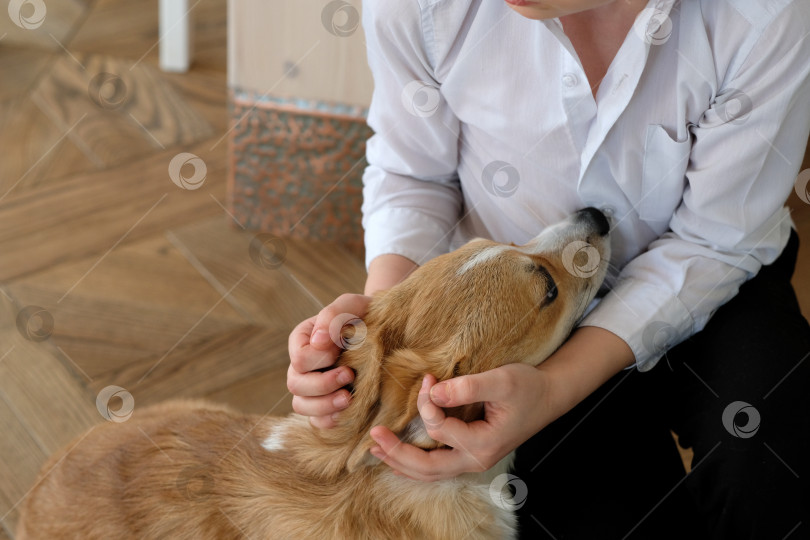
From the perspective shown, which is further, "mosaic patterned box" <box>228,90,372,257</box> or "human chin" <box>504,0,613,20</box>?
"mosaic patterned box" <box>228,90,372,257</box>

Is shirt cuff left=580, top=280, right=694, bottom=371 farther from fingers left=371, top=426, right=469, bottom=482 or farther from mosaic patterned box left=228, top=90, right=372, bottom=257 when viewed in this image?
mosaic patterned box left=228, top=90, right=372, bottom=257

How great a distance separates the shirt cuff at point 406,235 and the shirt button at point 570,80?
0.35 metres

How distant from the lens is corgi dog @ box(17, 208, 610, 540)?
40.2 inches

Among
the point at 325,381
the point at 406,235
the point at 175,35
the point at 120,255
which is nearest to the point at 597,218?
the point at 406,235

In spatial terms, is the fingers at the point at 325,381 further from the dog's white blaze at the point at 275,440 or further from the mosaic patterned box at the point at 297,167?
the mosaic patterned box at the point at 297,167

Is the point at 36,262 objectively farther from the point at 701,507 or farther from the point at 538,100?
Answer: the point at 701,507

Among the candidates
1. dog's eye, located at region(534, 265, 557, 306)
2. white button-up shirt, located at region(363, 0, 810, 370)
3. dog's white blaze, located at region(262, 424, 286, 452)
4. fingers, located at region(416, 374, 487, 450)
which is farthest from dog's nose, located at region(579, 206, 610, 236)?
dog's white blaze, located at region(262, 424, 286, 452)

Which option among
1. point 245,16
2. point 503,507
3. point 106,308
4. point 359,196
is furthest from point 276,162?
point 503,507

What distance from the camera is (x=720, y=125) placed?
1100 mm

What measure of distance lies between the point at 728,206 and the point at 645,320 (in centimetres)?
20

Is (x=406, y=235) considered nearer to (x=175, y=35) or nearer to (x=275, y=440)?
(x=275, y=440)

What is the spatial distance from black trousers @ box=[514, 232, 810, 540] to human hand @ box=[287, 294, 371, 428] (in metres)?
0.36

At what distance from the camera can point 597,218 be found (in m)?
1.23

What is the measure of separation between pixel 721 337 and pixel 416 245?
1.63 feet
